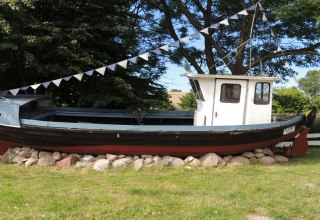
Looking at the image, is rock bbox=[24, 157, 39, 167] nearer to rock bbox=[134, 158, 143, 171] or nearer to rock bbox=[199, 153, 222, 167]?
rock bbox=[134, 158, 143, 171]

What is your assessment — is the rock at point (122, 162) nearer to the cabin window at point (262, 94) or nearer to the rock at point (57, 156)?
the rock at point (57, 156)

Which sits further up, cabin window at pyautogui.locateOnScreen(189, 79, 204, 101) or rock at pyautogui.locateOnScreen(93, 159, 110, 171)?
cabin window at pyautogui.locateOnScreen(189, 79, 204, 101)

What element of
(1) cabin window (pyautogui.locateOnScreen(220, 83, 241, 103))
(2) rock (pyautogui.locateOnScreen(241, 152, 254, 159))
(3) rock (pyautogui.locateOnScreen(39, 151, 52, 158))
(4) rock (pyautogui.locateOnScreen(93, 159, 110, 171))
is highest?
(1) cabin window (pyautogui.locateOnScreen(220, 83, 241, 103))

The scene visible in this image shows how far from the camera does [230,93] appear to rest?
968cm

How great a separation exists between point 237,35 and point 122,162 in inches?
382

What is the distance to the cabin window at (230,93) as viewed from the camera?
379 inches

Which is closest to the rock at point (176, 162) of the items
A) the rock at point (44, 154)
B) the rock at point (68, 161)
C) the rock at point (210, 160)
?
the rock at point (210, 160)

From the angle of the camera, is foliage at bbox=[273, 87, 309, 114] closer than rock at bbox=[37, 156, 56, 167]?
No

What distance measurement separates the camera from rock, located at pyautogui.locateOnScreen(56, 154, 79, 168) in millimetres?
8812

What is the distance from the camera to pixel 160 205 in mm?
5887

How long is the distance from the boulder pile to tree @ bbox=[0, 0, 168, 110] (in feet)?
6.63

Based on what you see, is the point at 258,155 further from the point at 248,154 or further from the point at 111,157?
the point at 111,157

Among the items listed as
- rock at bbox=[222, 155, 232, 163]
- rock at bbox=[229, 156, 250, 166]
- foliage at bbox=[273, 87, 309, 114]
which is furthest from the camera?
foliage at bbox=[273, 87, 309, 114]

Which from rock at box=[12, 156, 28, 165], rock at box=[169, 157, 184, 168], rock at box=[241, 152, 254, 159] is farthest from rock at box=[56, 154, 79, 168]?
rock at box=[241, 152, 254, 159]
